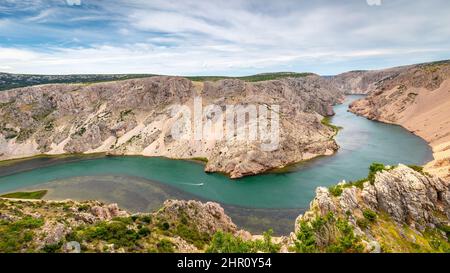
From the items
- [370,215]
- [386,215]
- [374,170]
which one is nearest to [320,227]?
[370,215]

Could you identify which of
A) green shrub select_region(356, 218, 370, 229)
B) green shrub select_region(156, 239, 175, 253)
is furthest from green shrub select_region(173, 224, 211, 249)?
green shrub select_region(356, 218, 370, 229)

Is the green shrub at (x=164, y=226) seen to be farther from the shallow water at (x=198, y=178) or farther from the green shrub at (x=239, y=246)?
the shallow water at (x=198, y=178)

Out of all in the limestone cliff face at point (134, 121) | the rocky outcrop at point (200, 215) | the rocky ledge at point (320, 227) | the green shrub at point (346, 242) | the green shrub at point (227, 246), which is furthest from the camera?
the limestone cliff face at point (134, 121)

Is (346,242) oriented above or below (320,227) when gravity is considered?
above

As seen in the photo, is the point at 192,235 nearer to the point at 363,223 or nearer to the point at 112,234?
the point at 112,234

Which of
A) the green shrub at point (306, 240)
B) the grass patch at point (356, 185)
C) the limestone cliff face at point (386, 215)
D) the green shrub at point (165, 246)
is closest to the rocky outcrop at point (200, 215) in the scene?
the green shrub at point (165, 246)

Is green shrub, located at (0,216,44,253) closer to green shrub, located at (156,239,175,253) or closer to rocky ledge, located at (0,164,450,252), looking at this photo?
rocky ledge, located at (0,164,450,252)
